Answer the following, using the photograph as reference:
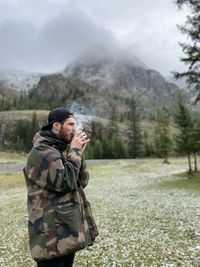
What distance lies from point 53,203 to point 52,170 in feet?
1.75

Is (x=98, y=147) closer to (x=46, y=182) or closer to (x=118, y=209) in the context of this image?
(x=118, y=209)

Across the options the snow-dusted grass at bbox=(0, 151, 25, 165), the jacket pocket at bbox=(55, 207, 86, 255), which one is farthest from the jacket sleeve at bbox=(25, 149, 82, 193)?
the snow-dusted grass at bbox=(0, 151, 25, 165)

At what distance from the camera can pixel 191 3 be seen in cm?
2038

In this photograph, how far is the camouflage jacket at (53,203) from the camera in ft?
16.6

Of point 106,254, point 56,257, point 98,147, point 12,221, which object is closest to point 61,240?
point 56,257

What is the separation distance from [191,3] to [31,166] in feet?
61.6

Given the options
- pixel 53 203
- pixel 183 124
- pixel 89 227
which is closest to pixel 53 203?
pixel 53 203

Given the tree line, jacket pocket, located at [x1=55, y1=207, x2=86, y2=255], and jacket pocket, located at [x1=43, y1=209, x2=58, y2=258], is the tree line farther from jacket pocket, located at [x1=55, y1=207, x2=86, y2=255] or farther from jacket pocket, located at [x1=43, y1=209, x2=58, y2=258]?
jacket pocket, located at [x1=43, y1=209, x2=58, y2=258]

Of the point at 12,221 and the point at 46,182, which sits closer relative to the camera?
the point at 46,182

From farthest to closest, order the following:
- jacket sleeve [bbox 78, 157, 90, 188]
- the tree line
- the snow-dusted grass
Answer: the snow-dusted grass < the tree line < jacket sleeve [bbox 78, 157, 90, 188]

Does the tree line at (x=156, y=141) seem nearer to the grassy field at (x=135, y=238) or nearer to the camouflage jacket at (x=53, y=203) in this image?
the grassy field at (x=135, y=238)

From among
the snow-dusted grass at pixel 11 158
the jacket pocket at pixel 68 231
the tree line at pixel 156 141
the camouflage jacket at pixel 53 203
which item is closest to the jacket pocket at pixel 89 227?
the camouflage jacket at pixel 53 203

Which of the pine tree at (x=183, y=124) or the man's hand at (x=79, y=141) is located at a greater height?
the pine tree at (x=183, y=124)

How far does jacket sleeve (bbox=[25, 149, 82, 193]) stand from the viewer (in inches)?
199
